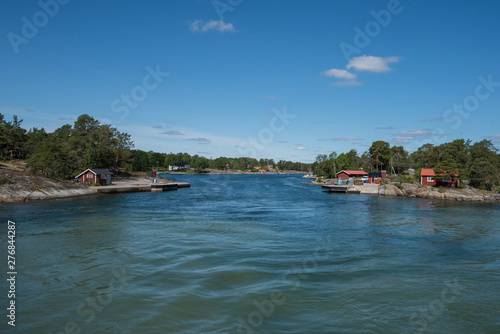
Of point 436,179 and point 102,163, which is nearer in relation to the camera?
point 436,179

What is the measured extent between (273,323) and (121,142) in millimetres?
75834

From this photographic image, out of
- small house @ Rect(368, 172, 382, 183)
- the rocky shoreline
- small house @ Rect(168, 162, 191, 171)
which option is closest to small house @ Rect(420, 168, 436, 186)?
the rocky shoreline

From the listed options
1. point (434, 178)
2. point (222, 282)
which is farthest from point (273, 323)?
point (434, 178)

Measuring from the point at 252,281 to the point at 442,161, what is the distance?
53.0m

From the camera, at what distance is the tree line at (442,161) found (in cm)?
4822

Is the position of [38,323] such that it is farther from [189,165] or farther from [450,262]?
[189,165]

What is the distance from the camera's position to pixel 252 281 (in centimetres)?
989

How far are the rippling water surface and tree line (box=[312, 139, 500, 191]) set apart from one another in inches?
1481

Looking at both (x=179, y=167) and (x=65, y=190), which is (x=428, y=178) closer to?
(x=65, y=190)

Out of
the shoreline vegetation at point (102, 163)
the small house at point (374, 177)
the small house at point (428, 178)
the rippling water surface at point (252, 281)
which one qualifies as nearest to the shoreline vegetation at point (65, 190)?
the shoreline vegetation at point (102, 163)

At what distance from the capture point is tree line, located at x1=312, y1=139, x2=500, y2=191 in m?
48.2

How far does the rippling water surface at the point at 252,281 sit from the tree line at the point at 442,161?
1481 inches

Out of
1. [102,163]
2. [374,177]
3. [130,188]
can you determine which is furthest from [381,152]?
[102,163]

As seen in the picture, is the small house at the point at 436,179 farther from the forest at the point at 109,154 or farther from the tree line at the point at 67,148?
the tree line at the point at 67,148
